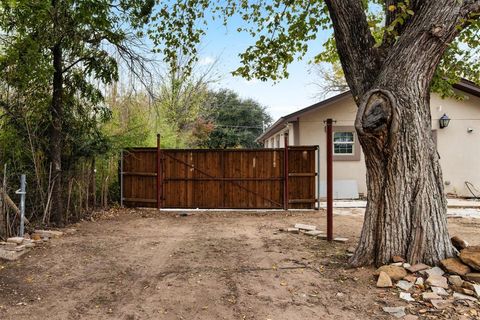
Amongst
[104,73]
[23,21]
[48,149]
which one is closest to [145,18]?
[104,73]

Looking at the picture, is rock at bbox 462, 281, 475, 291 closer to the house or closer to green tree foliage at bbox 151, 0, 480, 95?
green tree foliage at bbox 151, 0, 480, 95

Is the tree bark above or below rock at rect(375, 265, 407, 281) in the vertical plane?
above

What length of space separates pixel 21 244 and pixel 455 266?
5.88 m

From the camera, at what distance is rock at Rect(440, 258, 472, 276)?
3.92 meters

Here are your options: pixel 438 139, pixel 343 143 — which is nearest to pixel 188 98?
pixel 343 143

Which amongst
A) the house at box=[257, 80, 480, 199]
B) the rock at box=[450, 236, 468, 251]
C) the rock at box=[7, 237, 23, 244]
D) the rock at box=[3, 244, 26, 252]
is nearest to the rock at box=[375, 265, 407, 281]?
the rock at box=[450, 236, 468, 251]

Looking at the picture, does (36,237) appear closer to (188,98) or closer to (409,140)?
(409,140)

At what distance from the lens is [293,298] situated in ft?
12.1

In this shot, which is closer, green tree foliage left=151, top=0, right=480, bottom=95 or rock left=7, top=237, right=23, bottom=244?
rock left=7, top=237, right=23, bottom=244

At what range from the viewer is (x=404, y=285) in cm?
386

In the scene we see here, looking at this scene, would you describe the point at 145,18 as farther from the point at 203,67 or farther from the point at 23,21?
the point at 203,67

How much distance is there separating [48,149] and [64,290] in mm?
4102

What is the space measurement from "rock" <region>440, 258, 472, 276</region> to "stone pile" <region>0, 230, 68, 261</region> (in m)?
5.54

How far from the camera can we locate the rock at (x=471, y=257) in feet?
12.8
